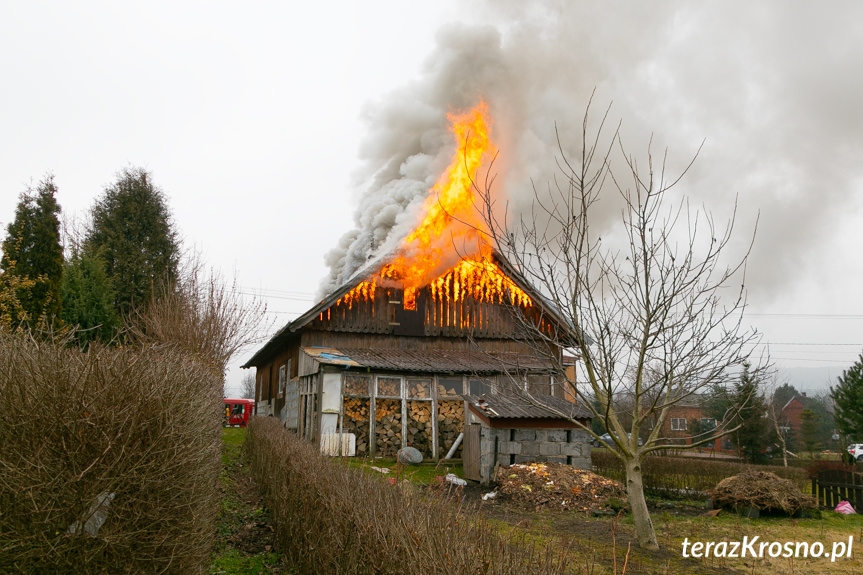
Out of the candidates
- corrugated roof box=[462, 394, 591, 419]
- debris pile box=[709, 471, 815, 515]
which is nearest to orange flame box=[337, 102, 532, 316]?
corrugated roof box=[462, 394, 591, 419]

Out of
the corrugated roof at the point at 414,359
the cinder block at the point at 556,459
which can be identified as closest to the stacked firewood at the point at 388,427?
the corrugated roof at the point at 414,359

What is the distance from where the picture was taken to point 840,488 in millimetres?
13547

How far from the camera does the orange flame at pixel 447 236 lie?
1955 cm

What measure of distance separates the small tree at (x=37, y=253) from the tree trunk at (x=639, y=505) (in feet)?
52.8

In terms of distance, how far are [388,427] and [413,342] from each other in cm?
377

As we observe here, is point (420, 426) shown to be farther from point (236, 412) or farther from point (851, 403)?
→ point (236, 412)

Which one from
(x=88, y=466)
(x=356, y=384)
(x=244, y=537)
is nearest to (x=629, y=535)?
(x=244, y=537)

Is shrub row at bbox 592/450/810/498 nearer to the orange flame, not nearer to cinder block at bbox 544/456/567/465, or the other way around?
cinder block at bbox 544/456/567/465

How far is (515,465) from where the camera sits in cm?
1279

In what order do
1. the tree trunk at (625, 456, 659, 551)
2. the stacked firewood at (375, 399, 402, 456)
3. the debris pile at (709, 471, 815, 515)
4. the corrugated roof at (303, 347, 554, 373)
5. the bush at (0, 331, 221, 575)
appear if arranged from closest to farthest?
the bush at (0, 331, 221, 575) < the tree trunk at (625, 456, 659, 551) < the debris pile at (709, 471, 815, 515) < the corrugated roof at (303, 347, 554, 373) < the stacked firewood at (375, 399, 402, 456)

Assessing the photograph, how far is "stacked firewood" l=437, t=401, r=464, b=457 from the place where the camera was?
18828mm

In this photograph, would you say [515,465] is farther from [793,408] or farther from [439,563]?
[793,408]

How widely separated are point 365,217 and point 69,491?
2031cm

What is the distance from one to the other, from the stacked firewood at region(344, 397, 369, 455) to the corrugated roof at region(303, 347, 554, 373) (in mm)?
1349
